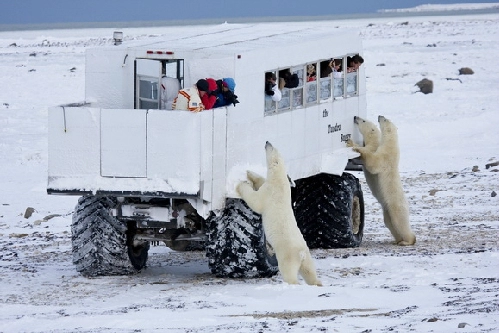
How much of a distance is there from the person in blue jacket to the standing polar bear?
3042 millimetres

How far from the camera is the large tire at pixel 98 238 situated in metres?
10.1

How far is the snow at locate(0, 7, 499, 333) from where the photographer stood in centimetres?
795

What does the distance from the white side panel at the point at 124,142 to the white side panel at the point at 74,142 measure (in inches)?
3.2

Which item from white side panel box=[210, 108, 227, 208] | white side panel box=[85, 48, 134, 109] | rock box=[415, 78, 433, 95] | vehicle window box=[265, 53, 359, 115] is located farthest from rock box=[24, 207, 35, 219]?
rock box=[415, 78, 433, 95]

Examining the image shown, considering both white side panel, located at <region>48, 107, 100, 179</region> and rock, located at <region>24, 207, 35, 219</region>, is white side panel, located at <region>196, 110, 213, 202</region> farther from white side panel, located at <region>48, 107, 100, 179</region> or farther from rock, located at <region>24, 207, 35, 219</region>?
rock, located at <region>24, 207, 35, 219</region>

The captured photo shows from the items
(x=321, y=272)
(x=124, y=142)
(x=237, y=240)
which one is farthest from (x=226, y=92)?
(x=321, y=272)

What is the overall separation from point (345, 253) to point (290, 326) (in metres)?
3.99

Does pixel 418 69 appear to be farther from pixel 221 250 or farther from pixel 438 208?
pixel 221 250

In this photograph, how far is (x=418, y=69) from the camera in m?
35.1

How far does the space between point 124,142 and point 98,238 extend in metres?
1.08

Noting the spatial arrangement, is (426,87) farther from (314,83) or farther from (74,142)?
(74,142)

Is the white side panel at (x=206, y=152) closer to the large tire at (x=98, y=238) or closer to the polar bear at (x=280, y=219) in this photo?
the polar bear at (x=280, y=219)

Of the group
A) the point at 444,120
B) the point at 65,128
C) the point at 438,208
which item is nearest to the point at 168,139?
the point at 65,128

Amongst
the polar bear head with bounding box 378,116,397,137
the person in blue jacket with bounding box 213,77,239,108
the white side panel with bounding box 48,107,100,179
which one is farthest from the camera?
the polar bear head with bounding box 378,116,397,137
